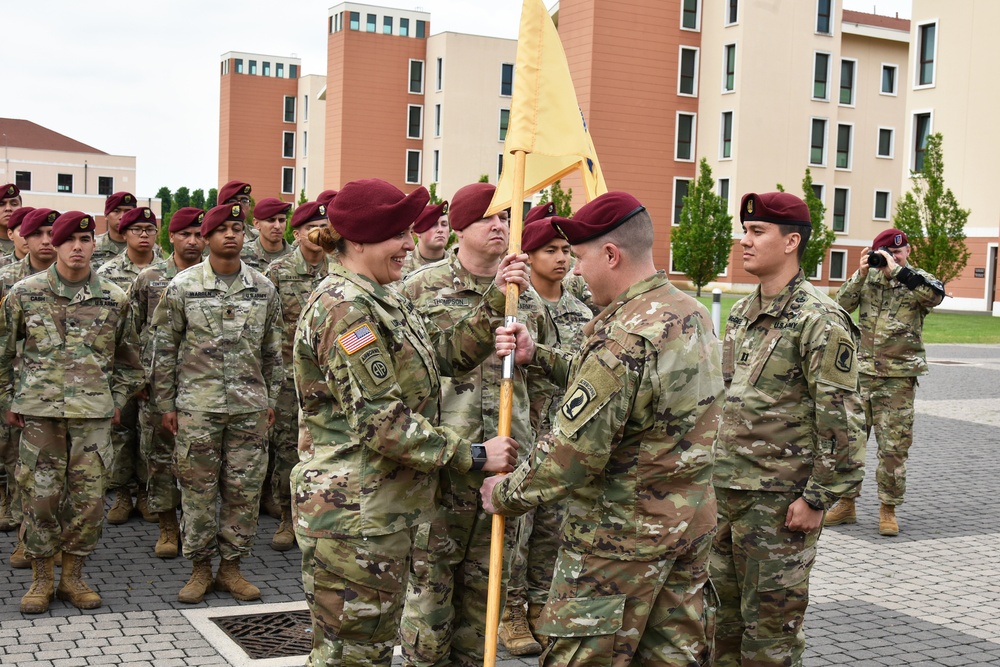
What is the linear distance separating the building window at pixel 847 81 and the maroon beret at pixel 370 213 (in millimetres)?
57151

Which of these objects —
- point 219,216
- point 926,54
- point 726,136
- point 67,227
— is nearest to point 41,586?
point 67,227

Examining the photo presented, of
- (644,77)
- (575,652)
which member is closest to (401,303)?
(575,652)

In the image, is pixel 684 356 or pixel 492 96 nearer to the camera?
pixel 684 356

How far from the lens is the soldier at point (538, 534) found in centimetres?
636

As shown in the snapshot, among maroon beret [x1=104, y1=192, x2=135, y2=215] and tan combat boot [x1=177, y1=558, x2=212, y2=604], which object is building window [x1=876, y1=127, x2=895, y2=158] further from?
tan combat boot [x1=177, y1=558, x2=212, y2=604]

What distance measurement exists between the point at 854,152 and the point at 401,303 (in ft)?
187

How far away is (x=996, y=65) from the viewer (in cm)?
4369

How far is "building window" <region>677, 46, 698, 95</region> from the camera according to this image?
5562 cm

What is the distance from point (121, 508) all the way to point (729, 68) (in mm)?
49745

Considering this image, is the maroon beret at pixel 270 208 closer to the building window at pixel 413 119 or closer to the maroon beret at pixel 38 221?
the maroon beret at pixel 38 221

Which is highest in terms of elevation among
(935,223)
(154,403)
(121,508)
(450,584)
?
(935,223)

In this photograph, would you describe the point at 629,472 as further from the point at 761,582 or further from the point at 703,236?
the point at 703,236

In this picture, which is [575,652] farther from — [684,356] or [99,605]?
[99,605]

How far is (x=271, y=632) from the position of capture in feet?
20.9
